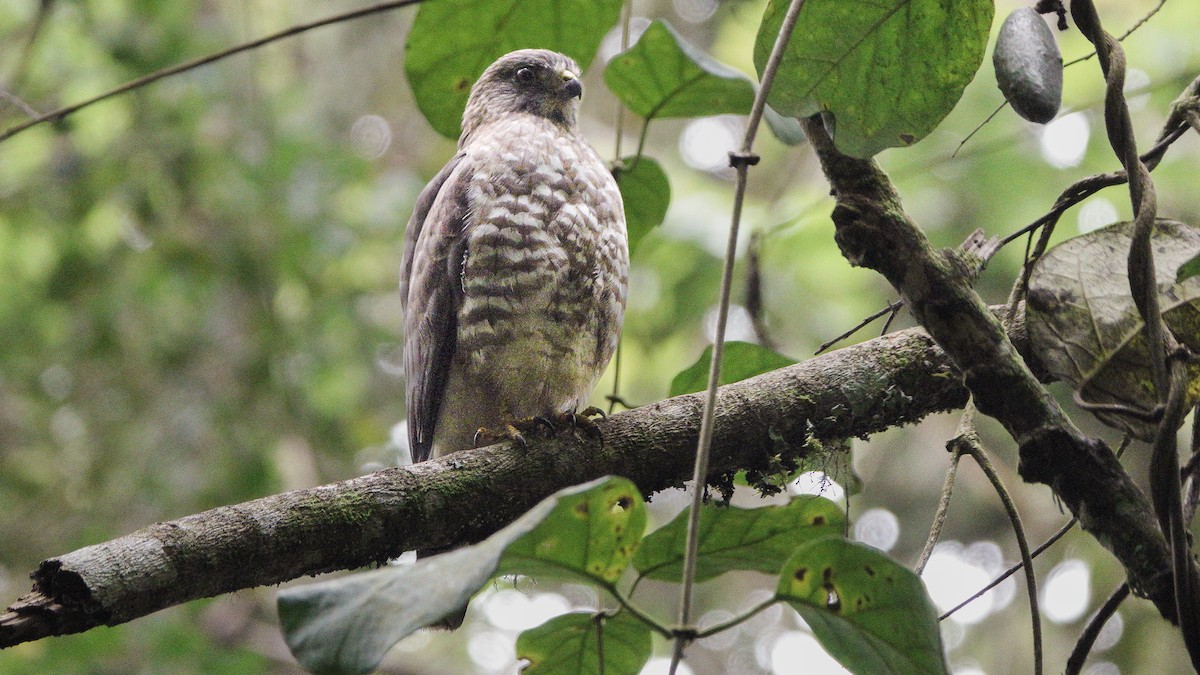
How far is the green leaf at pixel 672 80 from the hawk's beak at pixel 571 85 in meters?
1.02

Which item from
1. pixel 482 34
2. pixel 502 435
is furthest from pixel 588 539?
pixel 482 34

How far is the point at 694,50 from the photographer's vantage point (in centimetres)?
211

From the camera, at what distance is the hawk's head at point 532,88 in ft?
11.0

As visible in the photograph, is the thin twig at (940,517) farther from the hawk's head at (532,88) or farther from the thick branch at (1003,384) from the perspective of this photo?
the hawk's head at (532,88)

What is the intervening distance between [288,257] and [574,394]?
3.00 m

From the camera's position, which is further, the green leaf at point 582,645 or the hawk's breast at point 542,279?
the hawk's breast at point 542,279

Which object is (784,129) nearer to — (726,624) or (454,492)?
(454,492)

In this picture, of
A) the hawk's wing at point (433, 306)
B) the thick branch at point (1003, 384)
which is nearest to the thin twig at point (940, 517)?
the thick branch at point (1003, 384)

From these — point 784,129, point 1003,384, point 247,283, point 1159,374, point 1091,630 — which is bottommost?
point 1091,630

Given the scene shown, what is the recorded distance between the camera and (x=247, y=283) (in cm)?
539

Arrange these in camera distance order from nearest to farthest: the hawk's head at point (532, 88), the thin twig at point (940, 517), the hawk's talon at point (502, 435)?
1. the thin twig at point (940, 517)
2. the hawk's talon at point (502, 435)
3. the hawk's head at point (532, 88)

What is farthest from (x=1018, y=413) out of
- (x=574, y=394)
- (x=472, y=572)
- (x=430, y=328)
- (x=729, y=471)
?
(x=430, y=328)

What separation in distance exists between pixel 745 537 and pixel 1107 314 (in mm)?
639

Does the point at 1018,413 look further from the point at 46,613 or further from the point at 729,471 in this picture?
the point at 46,613
